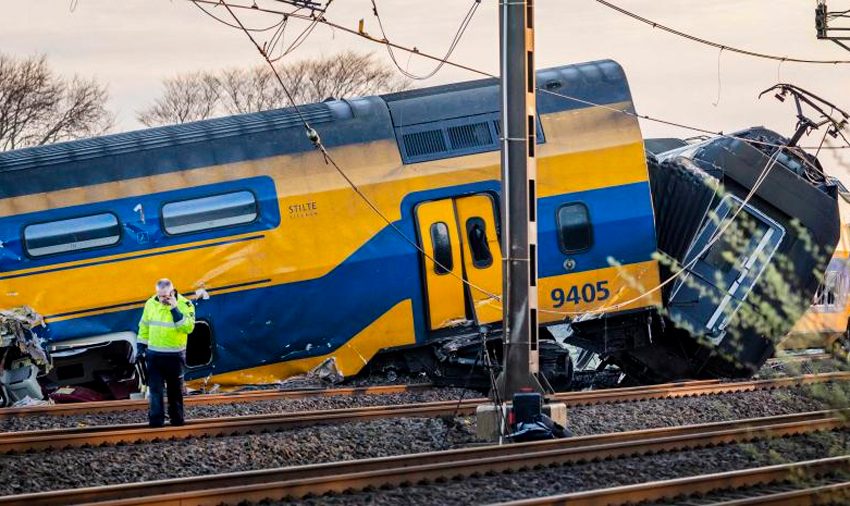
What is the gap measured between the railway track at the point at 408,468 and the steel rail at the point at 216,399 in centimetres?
517

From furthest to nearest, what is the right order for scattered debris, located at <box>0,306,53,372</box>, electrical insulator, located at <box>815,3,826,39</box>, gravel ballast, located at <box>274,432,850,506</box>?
electrical insulator, located at <box>815,3,826,39</box> → scattered debris, located at <box>0,306,53,372</box> → gravel ballast, located at <box>274,432,850,506</box>

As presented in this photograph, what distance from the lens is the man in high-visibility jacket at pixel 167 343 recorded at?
46.5 ft

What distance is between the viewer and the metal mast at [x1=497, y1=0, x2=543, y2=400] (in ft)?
44.7

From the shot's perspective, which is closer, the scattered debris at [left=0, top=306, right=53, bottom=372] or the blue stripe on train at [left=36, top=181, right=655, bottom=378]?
the scattered debris at [left=0, top=306, right=53, bottom=372]

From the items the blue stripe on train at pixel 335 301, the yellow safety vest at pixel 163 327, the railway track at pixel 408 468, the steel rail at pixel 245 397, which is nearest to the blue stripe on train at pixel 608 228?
the blue stripe on train at pixel 335 301

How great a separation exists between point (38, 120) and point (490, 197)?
4643cm

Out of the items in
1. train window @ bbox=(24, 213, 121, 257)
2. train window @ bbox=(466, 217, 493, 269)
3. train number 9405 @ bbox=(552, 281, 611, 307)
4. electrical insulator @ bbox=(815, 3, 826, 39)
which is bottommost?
train number 9405 @ bbox=(552, 281, 611, 307)

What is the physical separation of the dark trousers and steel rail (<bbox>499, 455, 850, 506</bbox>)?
576 cm

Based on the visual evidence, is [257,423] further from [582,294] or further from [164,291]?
[582,294]

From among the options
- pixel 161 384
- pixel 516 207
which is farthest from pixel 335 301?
pixel 516 207

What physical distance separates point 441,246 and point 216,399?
3.62 meters

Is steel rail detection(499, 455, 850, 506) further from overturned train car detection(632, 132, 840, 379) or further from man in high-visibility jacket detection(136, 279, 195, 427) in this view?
overturned train car detection(632, 132, 840, 379)

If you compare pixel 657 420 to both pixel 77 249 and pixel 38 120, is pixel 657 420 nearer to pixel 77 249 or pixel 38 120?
pixel 77 249

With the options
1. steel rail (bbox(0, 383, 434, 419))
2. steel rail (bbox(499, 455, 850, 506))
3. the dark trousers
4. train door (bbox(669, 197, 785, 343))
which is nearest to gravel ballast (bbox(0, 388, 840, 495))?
the dark trousers
